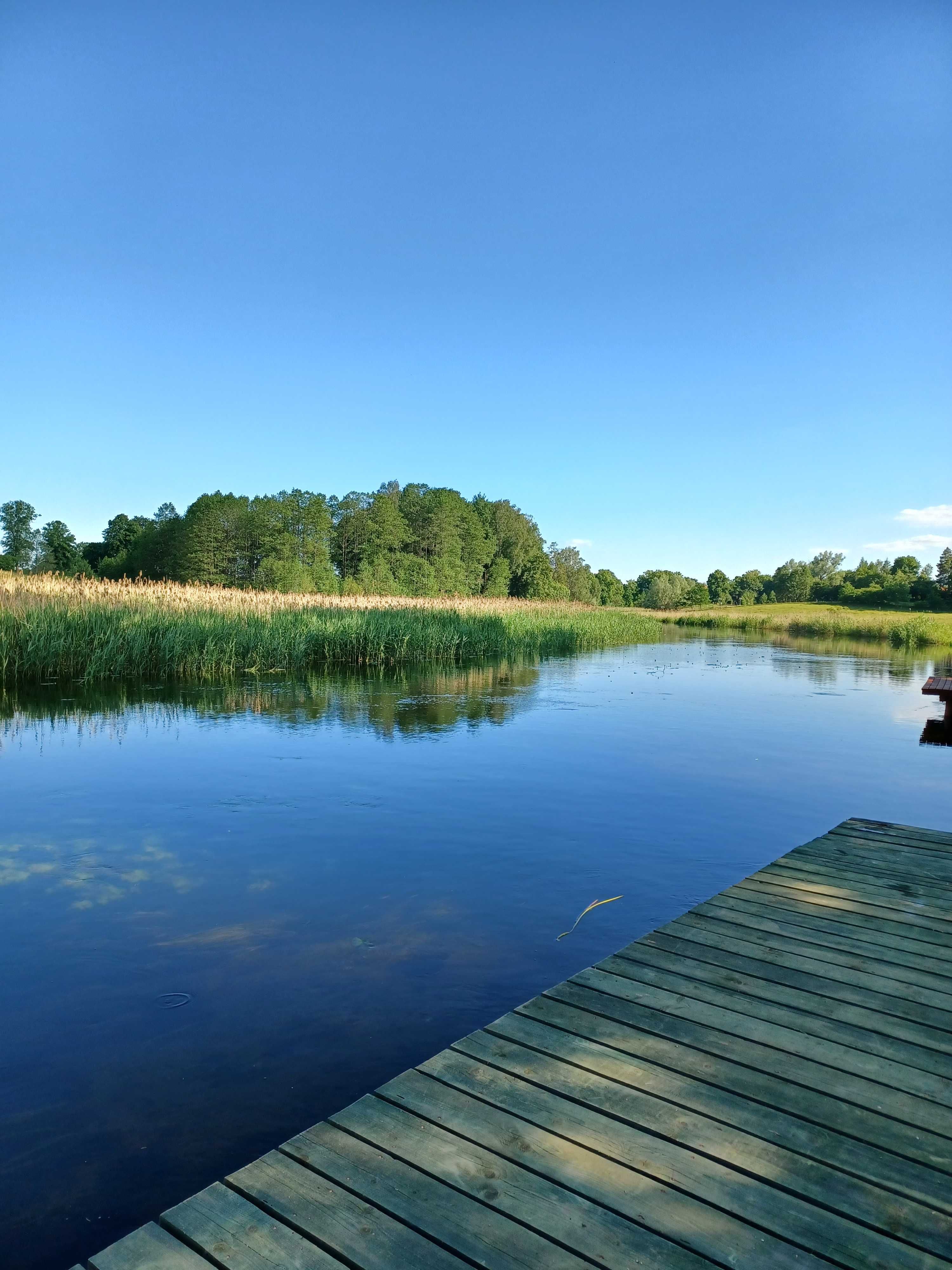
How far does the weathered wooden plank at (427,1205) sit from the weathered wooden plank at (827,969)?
65.2 inches

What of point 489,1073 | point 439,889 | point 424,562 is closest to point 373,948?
point 439,889

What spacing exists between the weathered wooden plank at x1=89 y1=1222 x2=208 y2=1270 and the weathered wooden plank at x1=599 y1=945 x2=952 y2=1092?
1.61 meters

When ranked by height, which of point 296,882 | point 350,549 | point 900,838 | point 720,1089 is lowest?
point 296,882

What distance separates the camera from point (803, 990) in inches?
113

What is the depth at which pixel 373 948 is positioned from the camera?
13.3 feet

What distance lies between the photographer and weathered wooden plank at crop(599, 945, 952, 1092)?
2318 mm

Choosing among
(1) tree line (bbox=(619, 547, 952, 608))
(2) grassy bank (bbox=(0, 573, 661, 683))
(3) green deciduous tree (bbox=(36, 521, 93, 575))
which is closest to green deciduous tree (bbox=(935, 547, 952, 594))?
(1) tree line (bbox=(619, 547, 952, 608))

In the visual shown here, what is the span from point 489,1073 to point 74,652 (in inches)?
561

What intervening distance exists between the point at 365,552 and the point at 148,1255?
55062mm

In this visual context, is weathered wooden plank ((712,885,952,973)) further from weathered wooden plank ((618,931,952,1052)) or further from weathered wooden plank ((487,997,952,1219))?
weathered wooden plank ((487,997,952,1219))

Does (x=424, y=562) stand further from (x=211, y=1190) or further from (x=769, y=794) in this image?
(x=211, y=1190)

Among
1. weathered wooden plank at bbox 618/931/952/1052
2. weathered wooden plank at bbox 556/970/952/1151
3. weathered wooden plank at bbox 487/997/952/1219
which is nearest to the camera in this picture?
weathered wooden plank at bbox 487/997/952/1219

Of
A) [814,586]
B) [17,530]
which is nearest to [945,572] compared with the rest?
[814,586]

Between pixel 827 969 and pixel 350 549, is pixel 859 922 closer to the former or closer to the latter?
pixel 827 969
